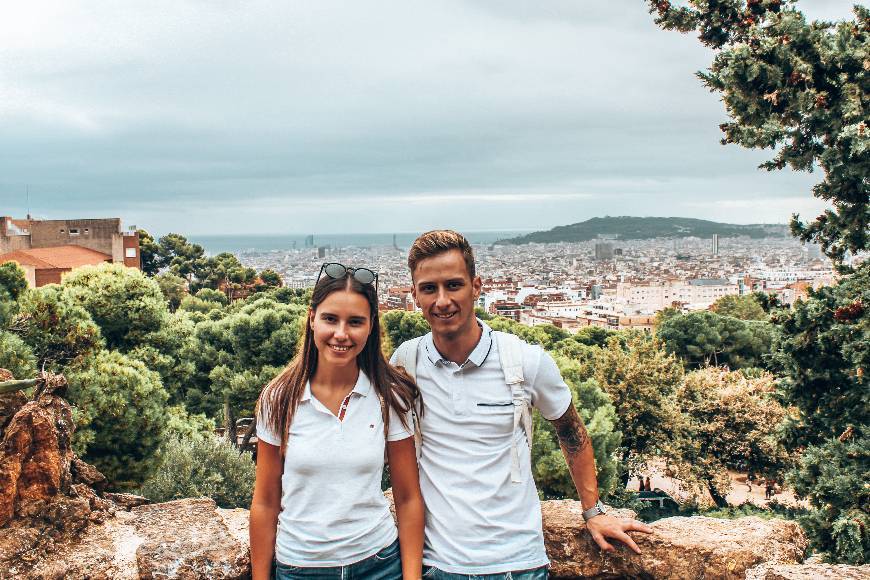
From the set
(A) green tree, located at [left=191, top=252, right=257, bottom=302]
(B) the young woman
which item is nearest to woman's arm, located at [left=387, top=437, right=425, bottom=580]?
(B) the young woman

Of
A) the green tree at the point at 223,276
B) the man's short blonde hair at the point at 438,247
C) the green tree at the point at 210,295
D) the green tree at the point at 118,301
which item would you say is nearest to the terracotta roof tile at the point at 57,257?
the green tree at the point at 210,295

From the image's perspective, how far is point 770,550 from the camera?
3273mm

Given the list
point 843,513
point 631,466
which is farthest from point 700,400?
point 843,513

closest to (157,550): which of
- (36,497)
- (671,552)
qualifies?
(36,497)

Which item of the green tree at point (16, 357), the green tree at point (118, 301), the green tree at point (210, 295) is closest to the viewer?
the green tree at point (16, 357)

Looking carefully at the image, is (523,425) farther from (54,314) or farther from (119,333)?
(119,333)

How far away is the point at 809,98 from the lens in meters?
7.16

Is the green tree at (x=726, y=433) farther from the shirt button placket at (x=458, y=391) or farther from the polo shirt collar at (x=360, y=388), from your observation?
the polo shirt collar at (x=360, y=388)

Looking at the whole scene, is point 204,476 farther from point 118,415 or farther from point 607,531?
point 607,531

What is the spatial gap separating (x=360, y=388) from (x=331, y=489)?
0.39 metres

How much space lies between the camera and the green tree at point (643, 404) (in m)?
18.9

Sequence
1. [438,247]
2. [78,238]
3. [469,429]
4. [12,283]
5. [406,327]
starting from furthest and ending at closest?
[78,238] < [406,327] < [12,283] < [438,247] < [469,429]

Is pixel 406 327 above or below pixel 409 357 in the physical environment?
below

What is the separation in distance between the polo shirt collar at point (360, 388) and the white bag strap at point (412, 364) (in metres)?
0.19
